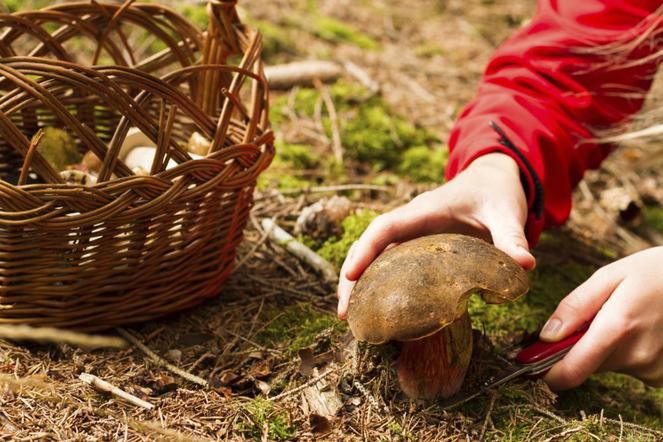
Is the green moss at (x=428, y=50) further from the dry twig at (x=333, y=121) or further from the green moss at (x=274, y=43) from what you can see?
the dry twig at (x=333, y=121)

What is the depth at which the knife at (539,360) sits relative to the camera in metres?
2.05

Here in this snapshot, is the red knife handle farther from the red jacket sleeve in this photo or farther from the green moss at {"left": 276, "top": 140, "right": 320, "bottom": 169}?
Answer: the green moss at {"left": 276, "top": 140, "right": 320, "bottom": 169}

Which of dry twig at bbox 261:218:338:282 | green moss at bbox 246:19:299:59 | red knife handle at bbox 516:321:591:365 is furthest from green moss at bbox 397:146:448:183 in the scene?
red knife handle at bbox 516:321:591:365

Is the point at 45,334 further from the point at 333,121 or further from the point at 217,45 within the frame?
the point at 333,121

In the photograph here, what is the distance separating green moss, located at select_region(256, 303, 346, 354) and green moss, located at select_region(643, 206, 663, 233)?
7.79 ft

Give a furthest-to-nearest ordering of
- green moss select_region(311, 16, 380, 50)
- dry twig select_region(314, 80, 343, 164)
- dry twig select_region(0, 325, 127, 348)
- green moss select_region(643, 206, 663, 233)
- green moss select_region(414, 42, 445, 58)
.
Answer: green moss select_region(414, 42, 445, 58), green moss select_region(311, 16, 380, 50), green moss select_region(643, 206, 663, 233), dry twig select_region(314, 80, 343, 164), dry twig select_region(0, 325, 127, 348)

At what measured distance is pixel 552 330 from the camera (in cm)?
206

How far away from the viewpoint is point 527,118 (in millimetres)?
2594

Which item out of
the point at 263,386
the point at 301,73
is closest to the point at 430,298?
the point at 263,386

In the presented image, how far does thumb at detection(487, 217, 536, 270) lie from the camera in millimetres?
1944

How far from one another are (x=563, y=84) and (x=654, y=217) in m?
1.65

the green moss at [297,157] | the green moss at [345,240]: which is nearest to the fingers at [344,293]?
the green moss at [345,240]

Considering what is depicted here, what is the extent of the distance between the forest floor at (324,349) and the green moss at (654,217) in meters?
0.01

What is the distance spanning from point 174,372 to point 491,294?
1.04m
